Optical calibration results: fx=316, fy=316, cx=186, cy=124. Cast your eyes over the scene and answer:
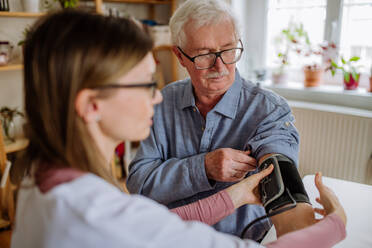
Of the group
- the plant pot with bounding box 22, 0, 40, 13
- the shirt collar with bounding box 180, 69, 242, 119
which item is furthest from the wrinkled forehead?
the plant pot with bounding box 22, 0, 40, 13

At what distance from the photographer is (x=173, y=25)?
3.92 feet

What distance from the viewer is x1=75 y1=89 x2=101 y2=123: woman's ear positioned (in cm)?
61

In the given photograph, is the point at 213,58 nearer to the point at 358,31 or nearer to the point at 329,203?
the point at 329,203

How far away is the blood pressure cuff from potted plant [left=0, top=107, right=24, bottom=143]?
6.98 feet

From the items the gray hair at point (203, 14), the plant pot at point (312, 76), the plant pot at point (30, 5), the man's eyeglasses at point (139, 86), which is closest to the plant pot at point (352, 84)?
the plant pot at point (312, 76)

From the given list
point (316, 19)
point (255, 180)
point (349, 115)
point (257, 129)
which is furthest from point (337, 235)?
point (316, 19)

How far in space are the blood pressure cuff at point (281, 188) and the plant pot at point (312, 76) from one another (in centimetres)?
164

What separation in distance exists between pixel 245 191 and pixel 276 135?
0.74 ft

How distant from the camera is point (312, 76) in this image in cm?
241

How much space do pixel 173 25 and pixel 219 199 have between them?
66 centimetres

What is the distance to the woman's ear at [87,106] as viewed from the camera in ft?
2.02

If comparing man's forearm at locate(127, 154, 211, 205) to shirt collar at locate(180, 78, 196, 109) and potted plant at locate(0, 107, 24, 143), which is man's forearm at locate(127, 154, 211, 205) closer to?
shirt collar at locate(180, 78, 196, 109)

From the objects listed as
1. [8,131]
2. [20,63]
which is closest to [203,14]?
[20,63]

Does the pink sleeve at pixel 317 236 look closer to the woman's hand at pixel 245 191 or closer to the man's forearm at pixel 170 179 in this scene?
the woman's hand at pixel 245 191
